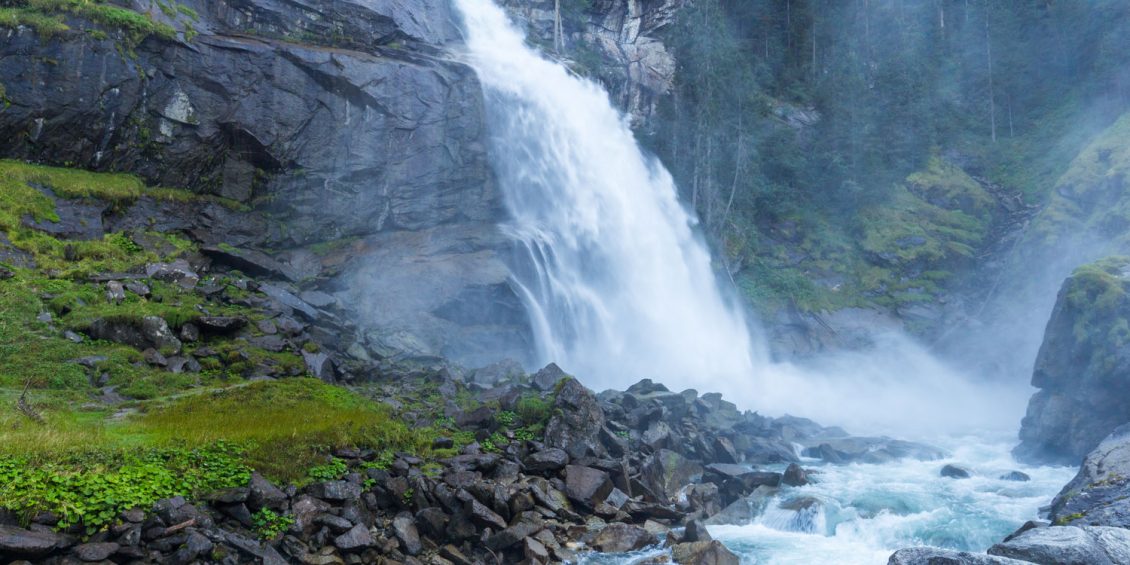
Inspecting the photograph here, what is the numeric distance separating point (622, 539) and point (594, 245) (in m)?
17.8

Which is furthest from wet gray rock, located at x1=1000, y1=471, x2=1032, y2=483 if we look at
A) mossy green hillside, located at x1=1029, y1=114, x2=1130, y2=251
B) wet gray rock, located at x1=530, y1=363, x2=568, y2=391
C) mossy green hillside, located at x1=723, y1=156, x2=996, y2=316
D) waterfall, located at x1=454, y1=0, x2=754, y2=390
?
mossy green hillside, located at x1=723, y1=156, x2=996, y2=316

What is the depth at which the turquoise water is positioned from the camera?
38.4ft

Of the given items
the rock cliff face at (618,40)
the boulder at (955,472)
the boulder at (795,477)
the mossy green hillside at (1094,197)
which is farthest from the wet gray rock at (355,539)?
the rock cliff face at (618,40)

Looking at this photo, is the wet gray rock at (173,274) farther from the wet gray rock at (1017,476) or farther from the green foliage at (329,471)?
the wet gray rock at (1017,476)

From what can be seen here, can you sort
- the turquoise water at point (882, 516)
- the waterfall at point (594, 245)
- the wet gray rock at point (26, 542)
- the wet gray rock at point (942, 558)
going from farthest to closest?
the waterfall at point (594, 245)
the turquoise water at point (882, 516)
the wet gray rock at point (26, 542)
the wet gray rock at point (942, 558)

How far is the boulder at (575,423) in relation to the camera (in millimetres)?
13570

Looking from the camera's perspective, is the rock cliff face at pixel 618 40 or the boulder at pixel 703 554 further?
the rock cliff face at pixel 618 40

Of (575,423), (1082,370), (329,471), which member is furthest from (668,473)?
(1082,370)

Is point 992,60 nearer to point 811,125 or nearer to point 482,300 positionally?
point 811,125

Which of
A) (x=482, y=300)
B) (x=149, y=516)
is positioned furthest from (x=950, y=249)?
(x=149, y=516)

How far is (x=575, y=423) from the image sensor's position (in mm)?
14258

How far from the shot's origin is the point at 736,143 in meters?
39.0

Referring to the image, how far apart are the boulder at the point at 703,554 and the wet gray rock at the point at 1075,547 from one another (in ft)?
13.5

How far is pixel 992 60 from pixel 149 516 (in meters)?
51.9
